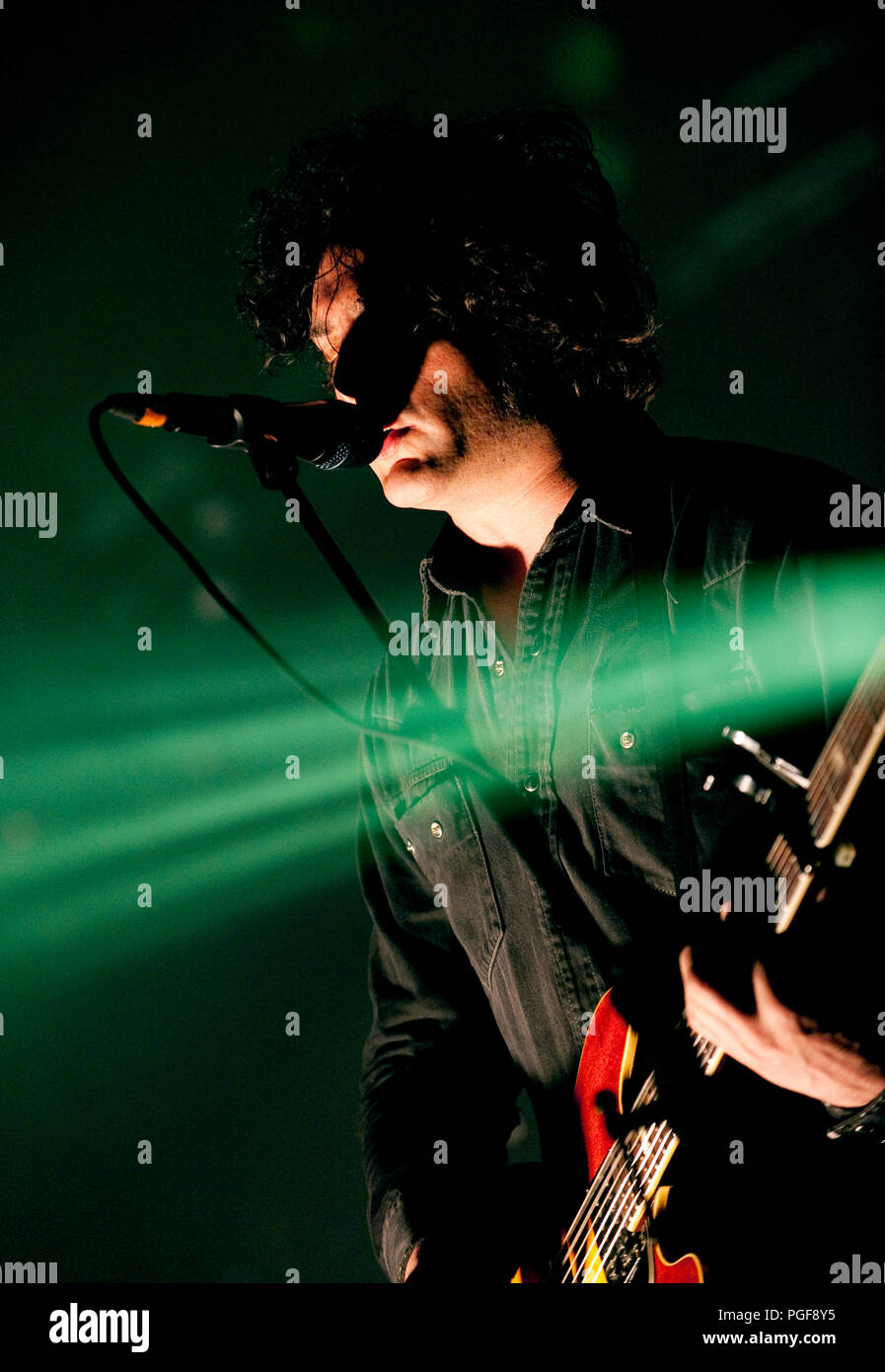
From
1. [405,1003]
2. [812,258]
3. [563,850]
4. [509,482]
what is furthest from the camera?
[812,258]

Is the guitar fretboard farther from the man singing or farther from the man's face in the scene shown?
the man's face

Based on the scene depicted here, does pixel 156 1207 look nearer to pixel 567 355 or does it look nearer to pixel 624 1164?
pixel 624 1164

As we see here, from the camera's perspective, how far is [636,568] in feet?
4.76

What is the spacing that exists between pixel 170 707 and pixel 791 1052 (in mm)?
1594

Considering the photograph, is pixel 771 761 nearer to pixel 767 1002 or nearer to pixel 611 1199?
pixel 767 1002

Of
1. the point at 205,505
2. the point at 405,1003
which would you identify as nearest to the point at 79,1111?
the point at 405,1003

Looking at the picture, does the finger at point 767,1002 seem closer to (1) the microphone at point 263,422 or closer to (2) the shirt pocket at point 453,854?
(2) the shirt pocket at point 453,854

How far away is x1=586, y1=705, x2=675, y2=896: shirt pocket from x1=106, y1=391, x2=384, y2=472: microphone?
0.54m

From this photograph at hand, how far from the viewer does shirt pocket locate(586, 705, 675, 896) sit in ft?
4.37

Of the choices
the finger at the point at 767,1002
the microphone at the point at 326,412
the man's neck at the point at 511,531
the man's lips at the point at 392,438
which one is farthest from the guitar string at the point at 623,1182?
the man's lips at the point at 392,438

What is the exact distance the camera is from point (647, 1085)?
118 cm

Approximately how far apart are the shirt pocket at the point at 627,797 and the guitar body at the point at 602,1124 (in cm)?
19

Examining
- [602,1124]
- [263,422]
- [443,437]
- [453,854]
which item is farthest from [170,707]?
[602,1124]

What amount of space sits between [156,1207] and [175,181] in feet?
7.82
